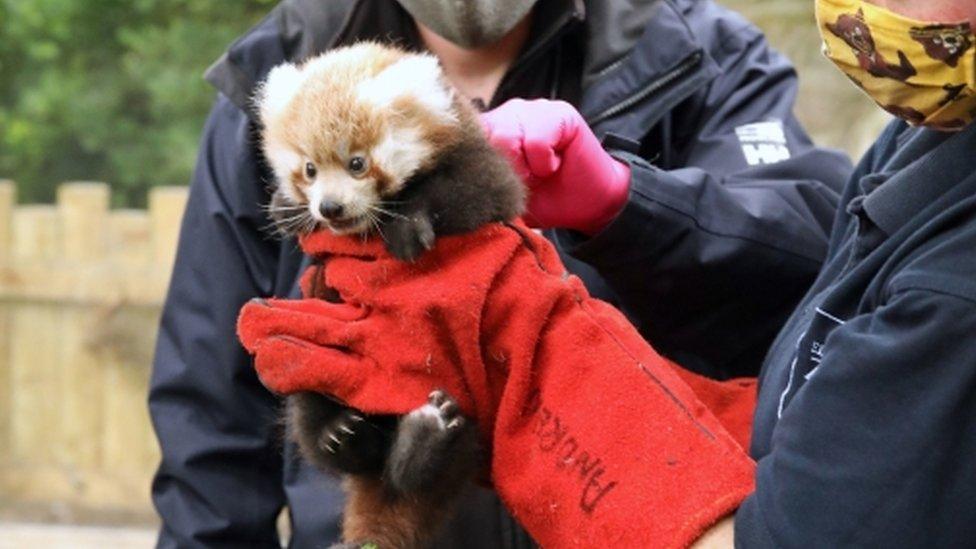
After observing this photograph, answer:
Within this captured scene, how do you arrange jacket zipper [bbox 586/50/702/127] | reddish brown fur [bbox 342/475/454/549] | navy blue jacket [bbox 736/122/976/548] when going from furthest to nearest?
jacket zipper [bbox 586/50/702/127], reddish brown fur [bbox 342/475/454/549], navy blue jacket [bbox 736/122/976/548]

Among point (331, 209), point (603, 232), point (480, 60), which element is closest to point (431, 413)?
point (331, 209)

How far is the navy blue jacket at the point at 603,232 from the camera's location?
2865 mm

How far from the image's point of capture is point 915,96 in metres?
2.21

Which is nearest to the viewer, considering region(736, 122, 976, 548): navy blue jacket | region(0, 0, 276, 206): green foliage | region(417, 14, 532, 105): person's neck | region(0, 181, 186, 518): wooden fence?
region(736, 122, 976, 548): navy blue jacket

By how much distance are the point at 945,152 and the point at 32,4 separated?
725cm

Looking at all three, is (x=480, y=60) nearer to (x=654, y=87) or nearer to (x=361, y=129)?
(x=654, y=87)

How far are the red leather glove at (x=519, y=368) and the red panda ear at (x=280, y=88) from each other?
0.37 m

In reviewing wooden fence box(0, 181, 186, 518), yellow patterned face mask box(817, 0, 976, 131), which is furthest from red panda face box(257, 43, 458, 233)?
wooden fence box(0, 181, 186, 518)

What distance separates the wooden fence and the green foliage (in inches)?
44.1

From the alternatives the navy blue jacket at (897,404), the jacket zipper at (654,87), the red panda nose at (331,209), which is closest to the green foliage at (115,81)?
the jacket zipper at (654,87)

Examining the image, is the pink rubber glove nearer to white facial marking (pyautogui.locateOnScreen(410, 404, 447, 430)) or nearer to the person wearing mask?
the person wearing mask

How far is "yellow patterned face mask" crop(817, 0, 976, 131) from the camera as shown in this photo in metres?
2.14

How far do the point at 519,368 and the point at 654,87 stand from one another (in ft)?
2.68

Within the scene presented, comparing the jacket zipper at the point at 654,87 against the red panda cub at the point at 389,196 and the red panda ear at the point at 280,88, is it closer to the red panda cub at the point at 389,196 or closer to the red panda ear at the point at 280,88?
the red panda cub at the point at 389,196
